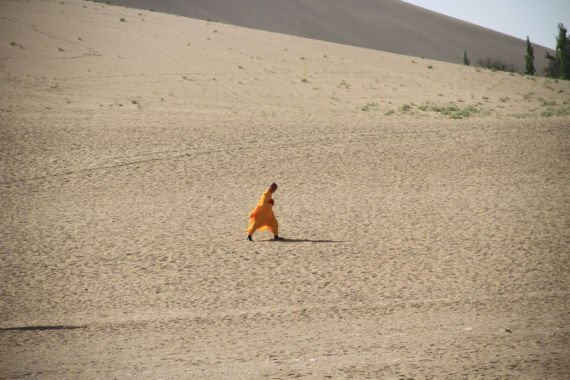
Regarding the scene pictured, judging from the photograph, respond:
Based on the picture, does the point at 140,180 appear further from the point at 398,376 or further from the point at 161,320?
the point at 398,376

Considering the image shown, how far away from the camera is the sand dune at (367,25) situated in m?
83.6

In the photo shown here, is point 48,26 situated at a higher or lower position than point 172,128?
higher

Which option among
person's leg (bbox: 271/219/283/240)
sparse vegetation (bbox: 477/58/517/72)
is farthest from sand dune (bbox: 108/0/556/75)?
person's leg (bbox: 271/219/283/240)

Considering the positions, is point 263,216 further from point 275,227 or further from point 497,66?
point 497,66

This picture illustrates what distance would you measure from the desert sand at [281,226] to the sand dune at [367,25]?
52.2 meters

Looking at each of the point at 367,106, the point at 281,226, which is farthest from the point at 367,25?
the point at 281,226

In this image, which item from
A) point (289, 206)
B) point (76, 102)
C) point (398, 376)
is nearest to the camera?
point (398, 376)

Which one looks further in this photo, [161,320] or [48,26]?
[48,26]

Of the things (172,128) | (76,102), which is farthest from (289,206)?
(76,102)

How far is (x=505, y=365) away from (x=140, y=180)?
42.0ft

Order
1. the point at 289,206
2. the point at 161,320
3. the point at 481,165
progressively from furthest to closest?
the point at 481,165
the point at 289,206
the point at 161,320

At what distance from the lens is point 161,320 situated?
8.61 m

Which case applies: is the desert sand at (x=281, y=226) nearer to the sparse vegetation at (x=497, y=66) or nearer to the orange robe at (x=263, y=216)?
the orange robe at (x=263, y=216)

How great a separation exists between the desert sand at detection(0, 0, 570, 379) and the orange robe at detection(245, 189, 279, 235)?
36 centimetres
